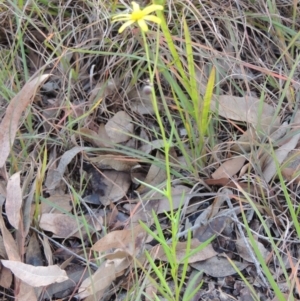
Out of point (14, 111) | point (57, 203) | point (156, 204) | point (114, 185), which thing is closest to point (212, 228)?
point (156, 204)

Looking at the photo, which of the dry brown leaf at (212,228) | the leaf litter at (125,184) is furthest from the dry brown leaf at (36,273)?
the dry brown leaf at (212,228)

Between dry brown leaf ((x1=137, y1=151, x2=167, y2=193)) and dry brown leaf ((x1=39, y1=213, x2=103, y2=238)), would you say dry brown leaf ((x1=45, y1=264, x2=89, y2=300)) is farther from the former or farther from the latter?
dry brown leaf ((x1=137, y1=151, x2=167, y2=193))

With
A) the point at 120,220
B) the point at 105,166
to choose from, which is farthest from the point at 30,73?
the point at 120,220

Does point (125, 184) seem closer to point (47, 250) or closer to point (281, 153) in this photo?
point (47, 250)

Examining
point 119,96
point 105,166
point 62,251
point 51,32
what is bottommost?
point 62,251

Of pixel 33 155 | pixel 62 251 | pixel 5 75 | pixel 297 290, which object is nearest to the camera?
pixel 297 290

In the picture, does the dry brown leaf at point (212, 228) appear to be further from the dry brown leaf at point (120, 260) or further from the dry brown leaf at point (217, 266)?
the dry brown leaf at point (120, 260)

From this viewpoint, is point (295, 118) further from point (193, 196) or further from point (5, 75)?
point (5, 75)
